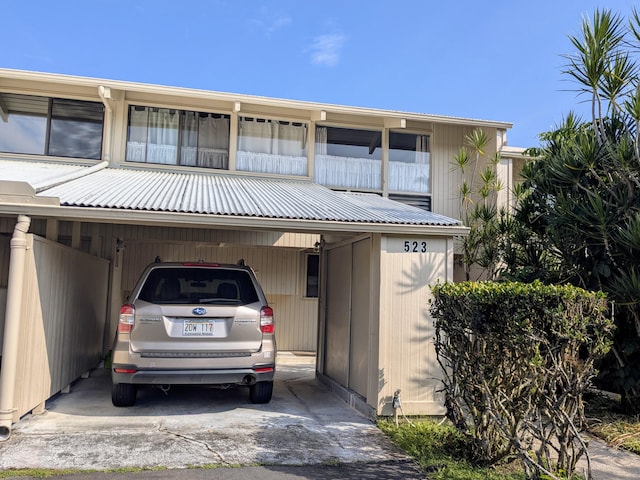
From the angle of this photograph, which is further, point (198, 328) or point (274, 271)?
point (274, 271)

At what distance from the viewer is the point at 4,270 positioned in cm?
946

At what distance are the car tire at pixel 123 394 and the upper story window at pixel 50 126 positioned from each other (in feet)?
17.0

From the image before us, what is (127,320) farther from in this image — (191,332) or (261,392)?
(261,392)

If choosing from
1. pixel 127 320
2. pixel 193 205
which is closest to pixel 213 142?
pixel 193 205

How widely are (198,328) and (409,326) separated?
2.45 metres

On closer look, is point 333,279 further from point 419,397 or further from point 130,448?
point 130,448

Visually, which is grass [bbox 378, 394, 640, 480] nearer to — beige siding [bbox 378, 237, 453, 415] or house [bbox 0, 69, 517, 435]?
beige siding [bbox 378, 237, 453, 415]

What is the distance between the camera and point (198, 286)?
6055mm

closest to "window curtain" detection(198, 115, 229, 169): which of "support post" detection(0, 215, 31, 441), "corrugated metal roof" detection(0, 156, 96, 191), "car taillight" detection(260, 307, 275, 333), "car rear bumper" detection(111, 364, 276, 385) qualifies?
"corrugated metal roof" detection(0, 156, 96, 191)

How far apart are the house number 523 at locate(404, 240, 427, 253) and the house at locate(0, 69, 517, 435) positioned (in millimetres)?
18

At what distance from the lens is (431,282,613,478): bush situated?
381 centimetres

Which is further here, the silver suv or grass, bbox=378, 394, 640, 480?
the silver suv

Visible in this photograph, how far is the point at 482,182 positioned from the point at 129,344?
790 cm

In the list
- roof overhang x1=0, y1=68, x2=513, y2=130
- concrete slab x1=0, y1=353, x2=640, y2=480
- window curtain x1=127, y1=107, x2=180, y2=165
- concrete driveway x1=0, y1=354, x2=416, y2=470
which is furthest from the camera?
window curtain x1=127, y1=107, x2=180, y2=165
